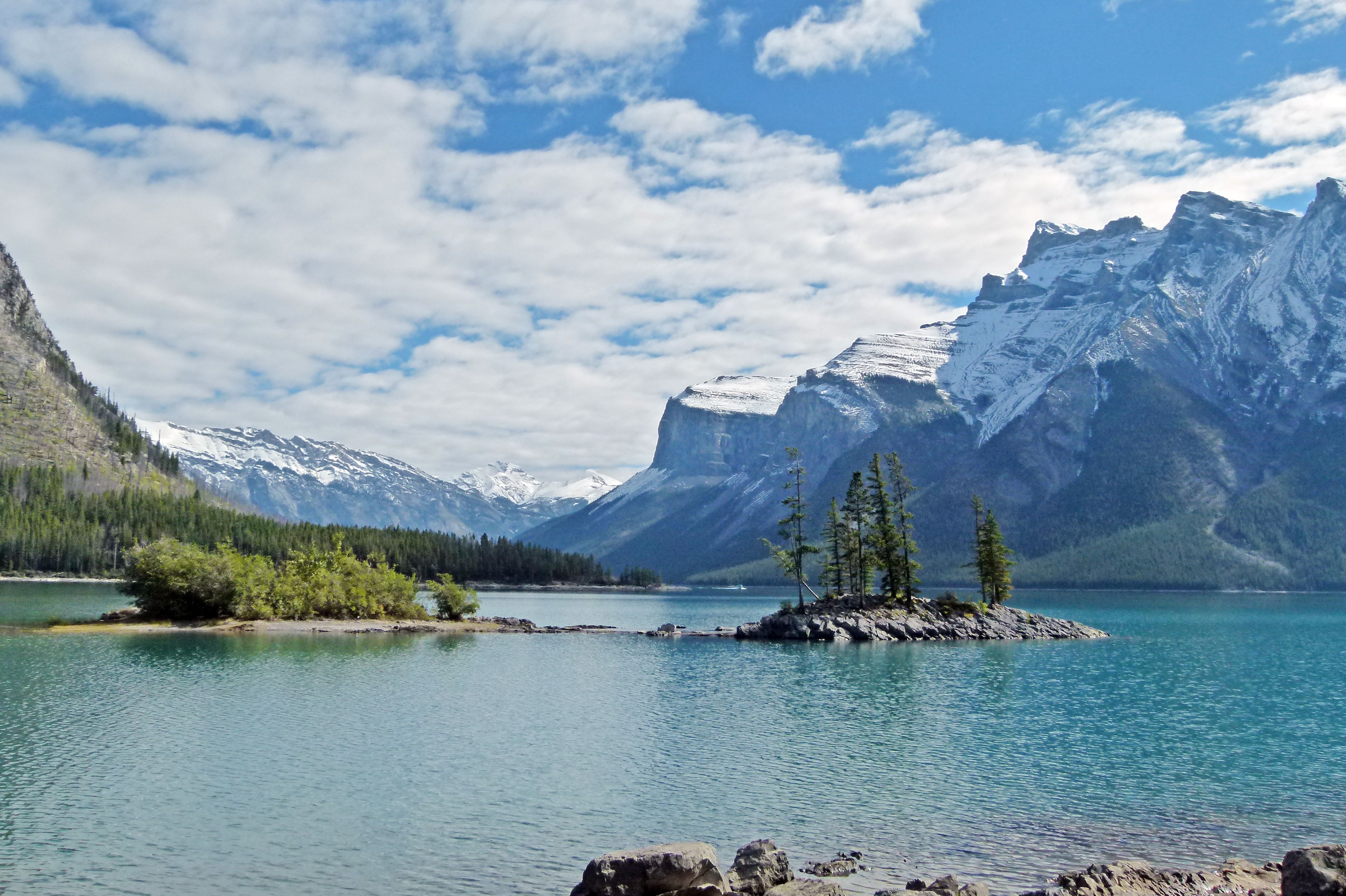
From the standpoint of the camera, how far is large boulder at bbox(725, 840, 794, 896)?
71.0 ft

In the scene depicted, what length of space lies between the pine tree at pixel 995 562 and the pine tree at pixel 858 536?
14448 millimetres

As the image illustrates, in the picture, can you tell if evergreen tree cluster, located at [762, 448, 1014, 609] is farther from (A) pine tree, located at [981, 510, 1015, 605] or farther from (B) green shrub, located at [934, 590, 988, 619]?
(B) green shrub, located at [934, 590, 988, 619]

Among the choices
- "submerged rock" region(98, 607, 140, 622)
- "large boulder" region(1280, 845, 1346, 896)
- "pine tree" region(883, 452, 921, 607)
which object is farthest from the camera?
"pine tree" region(883, 452, 921, 607)

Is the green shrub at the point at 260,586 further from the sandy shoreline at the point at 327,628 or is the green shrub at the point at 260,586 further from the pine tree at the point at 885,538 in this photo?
the pine tree at the point at 885,538

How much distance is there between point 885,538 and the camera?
106688 millimetres

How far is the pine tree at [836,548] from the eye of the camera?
114188 mm

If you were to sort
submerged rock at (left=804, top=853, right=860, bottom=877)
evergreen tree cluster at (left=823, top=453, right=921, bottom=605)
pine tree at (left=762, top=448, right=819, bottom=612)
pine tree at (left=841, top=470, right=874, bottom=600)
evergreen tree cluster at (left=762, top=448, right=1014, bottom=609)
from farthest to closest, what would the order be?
evergreen tree cluster at (left=762, top=448, right=1014, bottom=609), evergreen tree cluster at (left=823, top=453, right=921, bottom=605), pine tree at (left=762, top=448, right=819, bottom=612), pine tree at (left=841, top=470, right=874, bottom=600), submerged rock at (left=804, top=853, right=860, bottom=877)

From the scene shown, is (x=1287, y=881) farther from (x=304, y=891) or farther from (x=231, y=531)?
(x=231, y=531)

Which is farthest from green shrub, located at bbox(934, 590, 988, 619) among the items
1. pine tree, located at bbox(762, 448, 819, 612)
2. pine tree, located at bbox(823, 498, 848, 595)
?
pine tree, located at bbox(762, 448, 819, 612)

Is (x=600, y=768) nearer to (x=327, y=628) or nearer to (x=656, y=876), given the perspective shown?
(x=656, y=876)

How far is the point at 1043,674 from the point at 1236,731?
24020mm

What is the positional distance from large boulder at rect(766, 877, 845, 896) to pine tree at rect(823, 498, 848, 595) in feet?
300

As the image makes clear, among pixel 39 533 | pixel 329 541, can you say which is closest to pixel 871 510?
pixel 329 541

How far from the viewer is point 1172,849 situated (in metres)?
26.6
